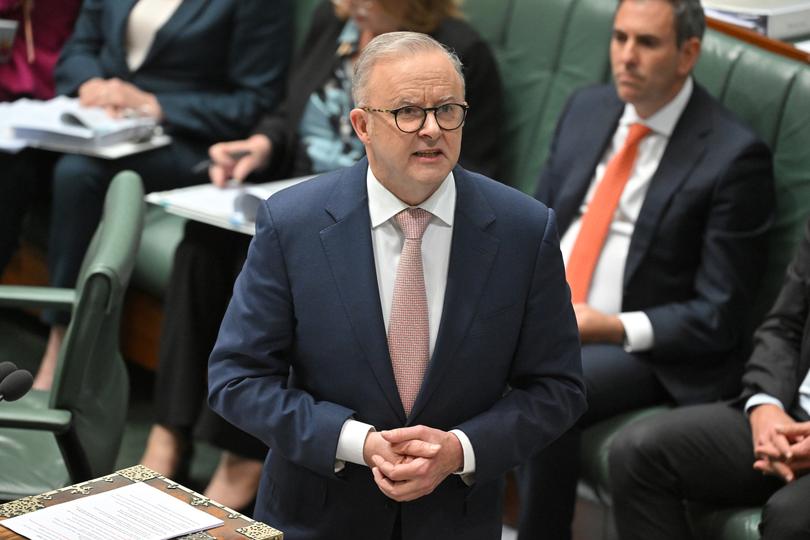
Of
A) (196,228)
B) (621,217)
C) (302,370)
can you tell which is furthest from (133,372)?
(302,370)

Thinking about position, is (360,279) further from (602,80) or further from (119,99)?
(119,99)

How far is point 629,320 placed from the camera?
336 cm

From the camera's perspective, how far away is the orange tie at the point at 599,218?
347 centimetres

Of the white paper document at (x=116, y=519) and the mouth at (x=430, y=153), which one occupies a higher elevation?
the mouth at (x=430, y=153)

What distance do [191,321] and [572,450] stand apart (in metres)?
1.20

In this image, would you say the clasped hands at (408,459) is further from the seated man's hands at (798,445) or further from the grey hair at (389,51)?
the seated man's hands at (798,445)

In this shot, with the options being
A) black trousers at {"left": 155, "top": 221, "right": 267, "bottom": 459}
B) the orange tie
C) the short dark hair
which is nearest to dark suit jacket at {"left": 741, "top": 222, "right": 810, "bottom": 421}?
the orange tie

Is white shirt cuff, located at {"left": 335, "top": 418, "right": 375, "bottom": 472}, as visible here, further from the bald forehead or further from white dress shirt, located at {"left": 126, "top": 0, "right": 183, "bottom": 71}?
white dress shirt, located at {"left": 126, "top": 0, "right": 183, "bottom": 71}

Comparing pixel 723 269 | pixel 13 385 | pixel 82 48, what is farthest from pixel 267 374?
pixel 82 48

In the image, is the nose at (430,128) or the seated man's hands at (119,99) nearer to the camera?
the nose at (430,128)

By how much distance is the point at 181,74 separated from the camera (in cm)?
461

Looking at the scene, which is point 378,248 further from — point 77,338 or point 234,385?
point 77,338

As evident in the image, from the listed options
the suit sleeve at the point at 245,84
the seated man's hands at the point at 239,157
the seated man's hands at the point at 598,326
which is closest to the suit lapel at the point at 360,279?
the seated man's hands at the point at 598,326

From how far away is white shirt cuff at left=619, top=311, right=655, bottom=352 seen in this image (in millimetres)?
3344
